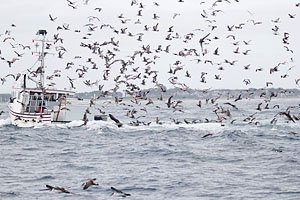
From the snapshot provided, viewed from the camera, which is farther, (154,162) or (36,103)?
(36,103)

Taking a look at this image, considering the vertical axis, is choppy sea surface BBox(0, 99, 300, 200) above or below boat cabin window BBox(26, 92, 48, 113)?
below

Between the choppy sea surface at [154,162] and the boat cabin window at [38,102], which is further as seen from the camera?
the boat cabin window at [38,102]

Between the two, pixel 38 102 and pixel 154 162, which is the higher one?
pixel 38 102

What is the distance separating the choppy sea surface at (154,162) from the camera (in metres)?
24.5

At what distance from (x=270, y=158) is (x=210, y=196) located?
11826 mm

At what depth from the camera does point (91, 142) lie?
148 ft

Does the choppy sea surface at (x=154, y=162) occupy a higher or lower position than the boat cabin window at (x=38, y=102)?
lower

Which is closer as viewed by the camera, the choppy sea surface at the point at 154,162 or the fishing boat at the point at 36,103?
the choppy sea surface at the point at 154,162

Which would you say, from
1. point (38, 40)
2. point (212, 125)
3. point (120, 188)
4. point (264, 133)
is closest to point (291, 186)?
point (120, 188)

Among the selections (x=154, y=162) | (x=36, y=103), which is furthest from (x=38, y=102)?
(x=154, y=162)

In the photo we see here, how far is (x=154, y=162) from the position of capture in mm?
33562

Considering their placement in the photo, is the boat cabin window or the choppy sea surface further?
the boat cabin window

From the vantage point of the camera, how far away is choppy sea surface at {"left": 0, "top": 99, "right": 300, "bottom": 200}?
80.4 feet

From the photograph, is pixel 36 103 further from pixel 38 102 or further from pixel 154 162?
pixel 154 162
